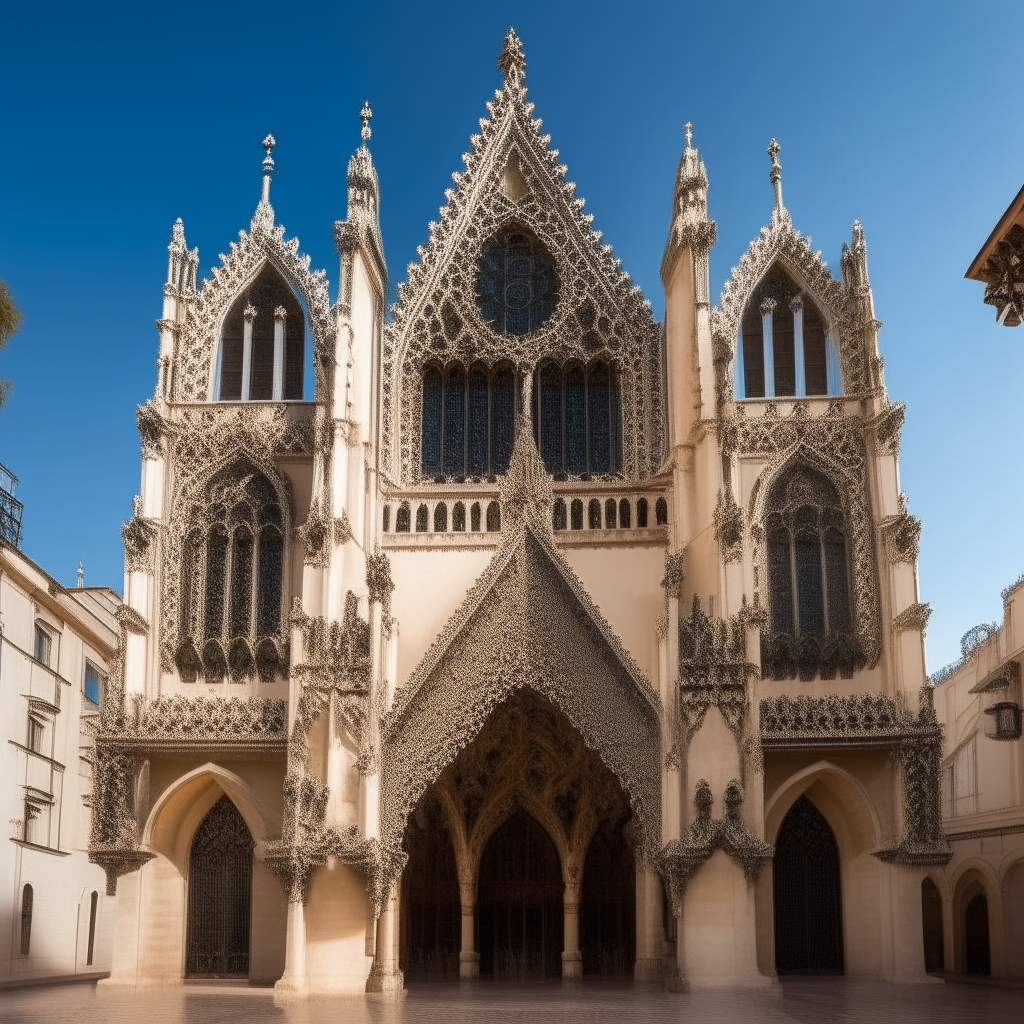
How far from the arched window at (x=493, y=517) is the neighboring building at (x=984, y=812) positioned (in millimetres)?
11728

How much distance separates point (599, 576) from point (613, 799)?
4.78 metres

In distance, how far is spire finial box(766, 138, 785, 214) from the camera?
30.6 m

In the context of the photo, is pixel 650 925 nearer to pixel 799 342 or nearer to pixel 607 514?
pixel 607 514

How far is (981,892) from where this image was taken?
33906 mm

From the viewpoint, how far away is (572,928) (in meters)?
28.0

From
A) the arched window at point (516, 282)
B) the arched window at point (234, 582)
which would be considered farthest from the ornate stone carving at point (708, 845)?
the arched window at point (516, 282)

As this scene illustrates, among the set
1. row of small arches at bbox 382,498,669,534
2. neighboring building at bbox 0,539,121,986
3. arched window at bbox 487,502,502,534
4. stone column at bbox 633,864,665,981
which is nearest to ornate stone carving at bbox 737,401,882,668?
row of small arches at bbox 382,498,669,534

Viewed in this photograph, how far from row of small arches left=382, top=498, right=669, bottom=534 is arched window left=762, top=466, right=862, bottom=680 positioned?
2.50 m

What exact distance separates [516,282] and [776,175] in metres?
6.54

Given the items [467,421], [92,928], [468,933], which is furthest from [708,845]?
[92,928]

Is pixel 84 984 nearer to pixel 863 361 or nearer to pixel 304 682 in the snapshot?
pixel 304 682

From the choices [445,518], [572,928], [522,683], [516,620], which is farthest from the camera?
[445,518]

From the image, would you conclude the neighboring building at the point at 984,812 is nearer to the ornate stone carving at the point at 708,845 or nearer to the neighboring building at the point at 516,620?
the neighboring building at the point at 516,620

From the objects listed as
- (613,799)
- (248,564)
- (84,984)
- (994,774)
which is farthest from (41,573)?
(994,774)
